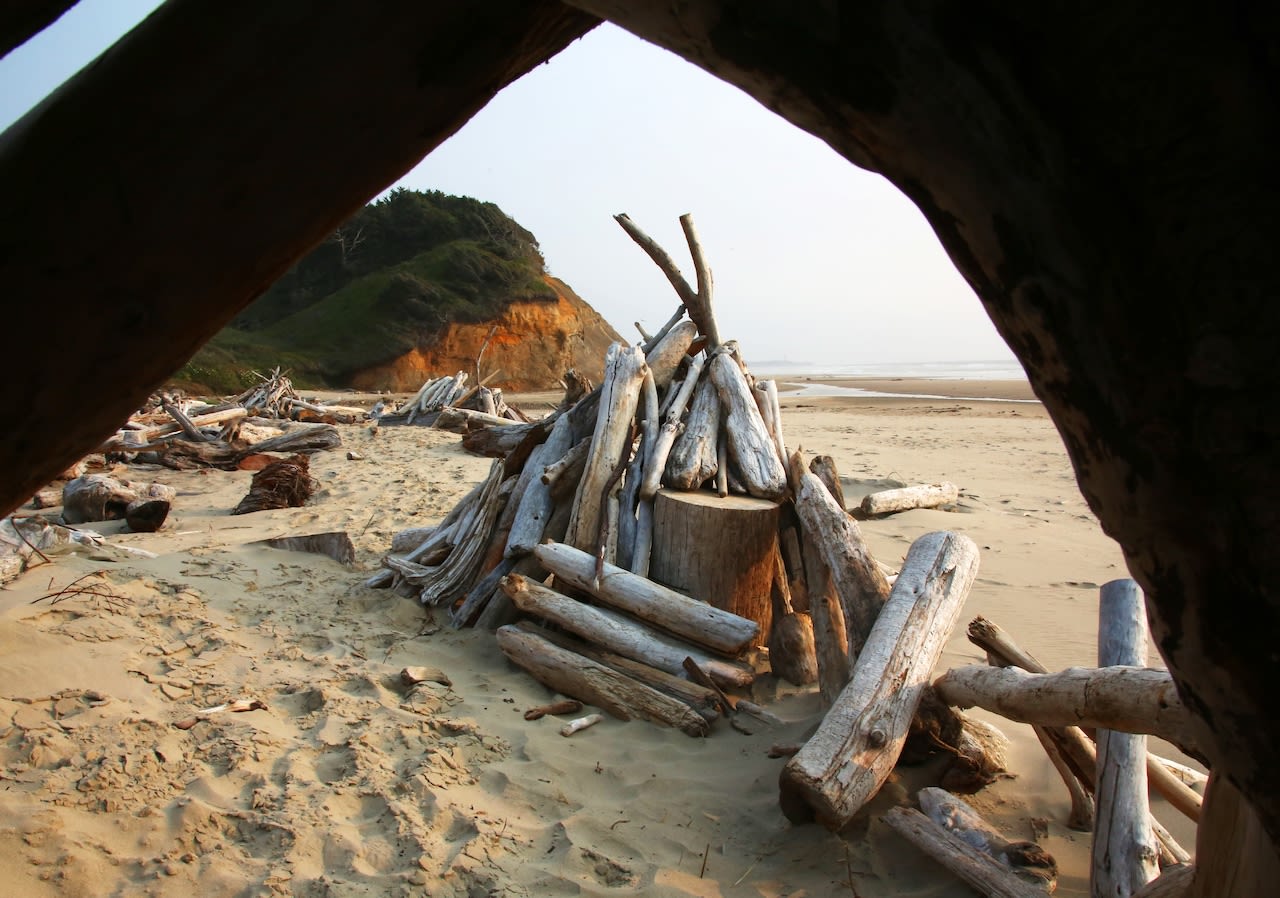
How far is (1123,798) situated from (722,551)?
7.49ft

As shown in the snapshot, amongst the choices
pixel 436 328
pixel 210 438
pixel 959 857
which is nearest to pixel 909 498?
pixel 959 857

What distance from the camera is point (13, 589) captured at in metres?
4.25

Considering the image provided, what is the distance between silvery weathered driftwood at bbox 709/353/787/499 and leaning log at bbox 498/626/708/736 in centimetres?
133

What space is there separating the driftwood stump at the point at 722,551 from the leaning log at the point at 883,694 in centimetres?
99

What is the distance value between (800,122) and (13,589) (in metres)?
4.83

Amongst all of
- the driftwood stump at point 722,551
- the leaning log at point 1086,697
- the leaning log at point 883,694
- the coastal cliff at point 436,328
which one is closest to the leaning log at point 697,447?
the driftwood stump at point 722,551

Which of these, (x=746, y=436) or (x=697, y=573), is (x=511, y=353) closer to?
(x=746, y=436)

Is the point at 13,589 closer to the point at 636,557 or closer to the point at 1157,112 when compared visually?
the point at 636,557

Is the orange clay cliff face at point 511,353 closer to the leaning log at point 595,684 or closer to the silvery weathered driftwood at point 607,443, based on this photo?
the silvery weathered driftwood at point 607,443

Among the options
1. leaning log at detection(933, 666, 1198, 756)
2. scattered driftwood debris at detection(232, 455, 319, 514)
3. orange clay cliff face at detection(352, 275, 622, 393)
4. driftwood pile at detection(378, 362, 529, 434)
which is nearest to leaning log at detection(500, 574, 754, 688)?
leaning log at detection(933, 666, 1198, 756)

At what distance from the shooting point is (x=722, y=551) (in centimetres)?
450

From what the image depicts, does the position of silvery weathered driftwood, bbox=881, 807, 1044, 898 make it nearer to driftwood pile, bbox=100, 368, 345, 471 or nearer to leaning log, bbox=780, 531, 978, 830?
leaning log, bbox=780, 531, 978, 830

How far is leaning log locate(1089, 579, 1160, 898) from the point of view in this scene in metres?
2.39

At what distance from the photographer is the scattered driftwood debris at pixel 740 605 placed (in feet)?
8.98
